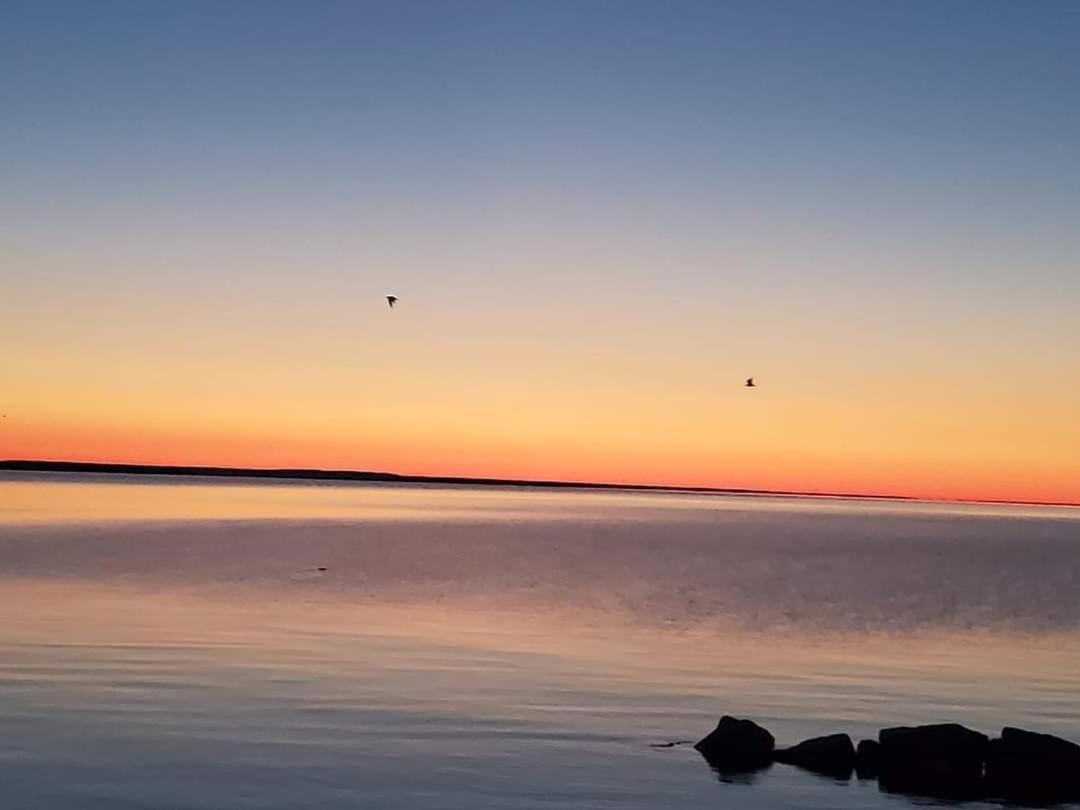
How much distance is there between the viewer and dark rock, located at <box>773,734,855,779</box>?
20.4 meters

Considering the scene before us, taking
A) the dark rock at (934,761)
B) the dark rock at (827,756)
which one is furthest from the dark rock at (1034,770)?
the dark rock at (827,756)

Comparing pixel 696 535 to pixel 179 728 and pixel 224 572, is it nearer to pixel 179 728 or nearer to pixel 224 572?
pixel 224 572

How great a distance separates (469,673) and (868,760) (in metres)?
11.7

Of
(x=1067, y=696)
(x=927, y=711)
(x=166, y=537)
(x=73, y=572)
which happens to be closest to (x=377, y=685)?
(x=927, y=711)

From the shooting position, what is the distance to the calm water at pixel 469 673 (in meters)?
19.2

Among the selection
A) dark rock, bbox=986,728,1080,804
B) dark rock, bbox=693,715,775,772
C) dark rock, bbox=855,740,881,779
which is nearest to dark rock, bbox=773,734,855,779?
dark rock, bbox=855,740,881,779

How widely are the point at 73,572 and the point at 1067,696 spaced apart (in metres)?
42.0

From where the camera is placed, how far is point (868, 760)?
2038 cm

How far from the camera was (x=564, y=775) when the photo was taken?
19734mm

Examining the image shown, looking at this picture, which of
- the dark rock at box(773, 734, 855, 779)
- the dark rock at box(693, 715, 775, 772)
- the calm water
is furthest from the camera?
the dark rock at box(693, 715, 775, 772)

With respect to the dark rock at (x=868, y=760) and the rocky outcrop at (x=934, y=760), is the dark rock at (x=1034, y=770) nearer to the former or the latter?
the rocky outcrop at (x=934, y=760)

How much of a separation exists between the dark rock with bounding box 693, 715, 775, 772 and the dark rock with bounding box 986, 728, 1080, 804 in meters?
3.62

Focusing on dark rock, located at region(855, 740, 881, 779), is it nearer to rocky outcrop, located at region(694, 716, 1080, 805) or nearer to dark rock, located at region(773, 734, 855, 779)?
rocky outcrop, located at region(694, 716, 1080, 805)

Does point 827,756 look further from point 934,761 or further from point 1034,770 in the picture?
point 1034,770
